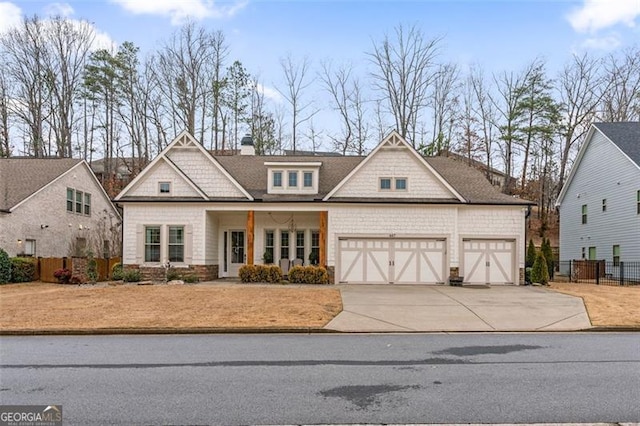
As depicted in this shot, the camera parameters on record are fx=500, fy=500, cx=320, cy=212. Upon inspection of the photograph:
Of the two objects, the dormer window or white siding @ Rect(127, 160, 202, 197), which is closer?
white siding @ Rect(127, 160, 202, 197)

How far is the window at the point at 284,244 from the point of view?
925 inches

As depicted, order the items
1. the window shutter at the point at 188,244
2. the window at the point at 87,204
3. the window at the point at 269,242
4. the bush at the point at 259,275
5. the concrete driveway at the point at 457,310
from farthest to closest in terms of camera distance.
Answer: the window at the point at 87,204 → the window at the point at 269,242 → the window shutter at the point at 188,244 → the bush at the point at 259,275 → the concrete driveway at the point at 457,310

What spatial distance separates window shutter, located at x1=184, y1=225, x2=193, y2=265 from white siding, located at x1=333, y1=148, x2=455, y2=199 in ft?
21.1

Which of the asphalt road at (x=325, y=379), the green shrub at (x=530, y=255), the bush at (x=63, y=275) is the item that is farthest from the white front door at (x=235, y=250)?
the green shrub at (x=530, y=255)

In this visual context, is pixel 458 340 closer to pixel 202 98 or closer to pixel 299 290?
pixel 299 290

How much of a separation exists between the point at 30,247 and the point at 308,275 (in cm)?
1495

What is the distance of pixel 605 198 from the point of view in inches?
1110

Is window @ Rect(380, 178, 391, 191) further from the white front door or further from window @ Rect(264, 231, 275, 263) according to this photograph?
the white front door

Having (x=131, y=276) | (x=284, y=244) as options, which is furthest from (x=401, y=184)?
(x=131, y=276)

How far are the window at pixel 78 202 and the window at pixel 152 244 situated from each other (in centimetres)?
979

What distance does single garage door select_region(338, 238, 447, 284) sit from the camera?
21.3 meters

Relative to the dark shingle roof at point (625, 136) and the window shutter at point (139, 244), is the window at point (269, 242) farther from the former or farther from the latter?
the dark shingle roof at point (625, 136)

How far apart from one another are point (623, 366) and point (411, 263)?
13.7 meters

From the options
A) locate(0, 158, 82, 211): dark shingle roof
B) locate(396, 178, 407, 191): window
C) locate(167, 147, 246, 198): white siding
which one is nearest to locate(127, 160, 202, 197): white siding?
locate(167, 147, 246, 198): white siding
